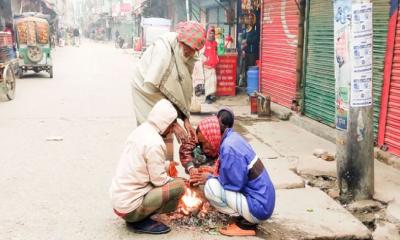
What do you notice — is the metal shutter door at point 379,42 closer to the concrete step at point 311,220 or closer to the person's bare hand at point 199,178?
the concrete step at point 311,220

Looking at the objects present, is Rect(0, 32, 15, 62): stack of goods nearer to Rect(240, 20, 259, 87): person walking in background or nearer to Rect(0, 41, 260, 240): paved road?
Rect(0, 41, 260, 240): paved road

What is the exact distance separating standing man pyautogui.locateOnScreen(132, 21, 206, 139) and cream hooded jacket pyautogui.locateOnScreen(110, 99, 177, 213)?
18.6 inches

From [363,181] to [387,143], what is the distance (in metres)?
1.61

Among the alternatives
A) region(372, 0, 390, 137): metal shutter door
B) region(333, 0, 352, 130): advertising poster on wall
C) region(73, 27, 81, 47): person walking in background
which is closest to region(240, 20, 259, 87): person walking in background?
region(372, 0, 390, 137): metal shutter door

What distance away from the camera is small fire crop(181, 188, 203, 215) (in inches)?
160

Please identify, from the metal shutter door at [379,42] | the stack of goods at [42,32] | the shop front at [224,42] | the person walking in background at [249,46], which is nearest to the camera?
the metal shutter door at [379,42]

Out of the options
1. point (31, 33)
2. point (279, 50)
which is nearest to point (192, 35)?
point (279, 50)

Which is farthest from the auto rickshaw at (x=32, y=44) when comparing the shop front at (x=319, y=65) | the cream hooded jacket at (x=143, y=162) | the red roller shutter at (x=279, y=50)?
the cream hooded jacket at (x=143, y=162)

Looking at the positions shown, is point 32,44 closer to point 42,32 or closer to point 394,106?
point 42,32

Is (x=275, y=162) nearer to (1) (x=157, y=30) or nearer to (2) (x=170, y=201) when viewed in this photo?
(2) (x=170, y=201)

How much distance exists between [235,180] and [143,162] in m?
0.74

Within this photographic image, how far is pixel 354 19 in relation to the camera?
4211mm

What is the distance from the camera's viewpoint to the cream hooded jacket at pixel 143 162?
3.52 m

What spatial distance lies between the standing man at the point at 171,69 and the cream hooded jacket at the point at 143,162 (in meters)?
0.47
